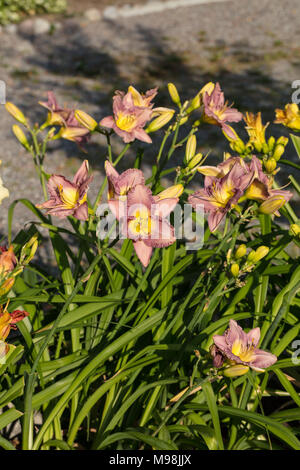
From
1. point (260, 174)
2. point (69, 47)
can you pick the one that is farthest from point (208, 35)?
point (260, 174)

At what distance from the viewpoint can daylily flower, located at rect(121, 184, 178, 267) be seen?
1.23m

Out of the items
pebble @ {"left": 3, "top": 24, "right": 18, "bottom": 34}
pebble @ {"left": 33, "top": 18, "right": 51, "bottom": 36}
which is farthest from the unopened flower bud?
pebble @ {"left": 3, "top": 24, "right": 18, "bottom": 34}

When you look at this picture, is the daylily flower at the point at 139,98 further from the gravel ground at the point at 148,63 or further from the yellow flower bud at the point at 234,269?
the gravel ground at the point at 148,63

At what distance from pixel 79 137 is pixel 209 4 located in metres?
6.18

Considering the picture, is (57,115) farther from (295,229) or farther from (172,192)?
(295,229)

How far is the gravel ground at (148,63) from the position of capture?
4250 millimetres

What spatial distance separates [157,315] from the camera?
1620 millimetres

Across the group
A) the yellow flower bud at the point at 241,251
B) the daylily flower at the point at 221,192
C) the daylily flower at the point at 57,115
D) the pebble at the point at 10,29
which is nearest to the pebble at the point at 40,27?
the pebble at the point at 10,29

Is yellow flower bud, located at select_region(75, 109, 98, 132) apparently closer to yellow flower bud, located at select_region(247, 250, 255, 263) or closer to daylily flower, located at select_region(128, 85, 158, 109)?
daylily flower, located at select_region(128, 85, 158, 109)

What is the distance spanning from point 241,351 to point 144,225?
436 mm

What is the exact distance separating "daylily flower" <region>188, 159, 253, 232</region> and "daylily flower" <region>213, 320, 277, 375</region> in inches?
11.2

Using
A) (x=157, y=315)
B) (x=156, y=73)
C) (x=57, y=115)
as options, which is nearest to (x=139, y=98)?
(x=57, y=115)

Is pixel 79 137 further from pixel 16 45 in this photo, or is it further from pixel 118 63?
pixel 16 45

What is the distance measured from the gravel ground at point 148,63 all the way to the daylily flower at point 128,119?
7.09ft
